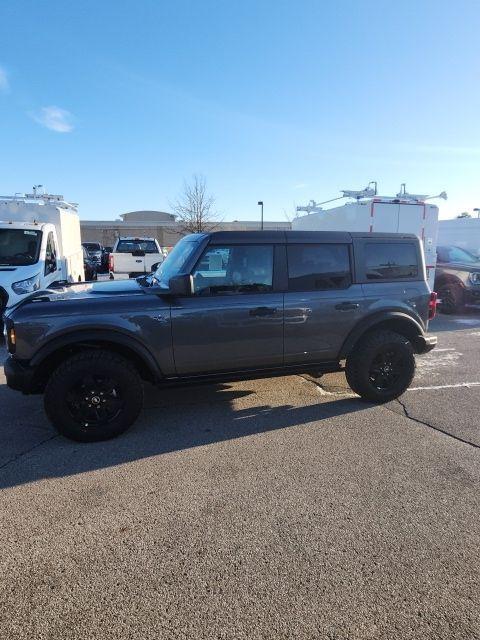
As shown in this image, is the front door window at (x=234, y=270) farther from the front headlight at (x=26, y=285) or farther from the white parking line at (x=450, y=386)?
the front headlight at (x=26, y=285)

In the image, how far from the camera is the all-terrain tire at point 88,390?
3801 millimetres

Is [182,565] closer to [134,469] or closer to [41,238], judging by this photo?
[134,469]

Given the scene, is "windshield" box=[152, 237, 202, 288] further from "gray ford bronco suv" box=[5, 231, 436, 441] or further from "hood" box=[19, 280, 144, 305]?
"hood" box=[19, 280, 144, 305]

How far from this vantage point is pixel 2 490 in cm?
314

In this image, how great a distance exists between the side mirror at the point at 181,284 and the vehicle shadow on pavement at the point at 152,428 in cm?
134

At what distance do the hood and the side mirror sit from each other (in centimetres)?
44

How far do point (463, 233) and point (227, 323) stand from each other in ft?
46.0

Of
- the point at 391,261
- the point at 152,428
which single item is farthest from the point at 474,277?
the point at 152,428

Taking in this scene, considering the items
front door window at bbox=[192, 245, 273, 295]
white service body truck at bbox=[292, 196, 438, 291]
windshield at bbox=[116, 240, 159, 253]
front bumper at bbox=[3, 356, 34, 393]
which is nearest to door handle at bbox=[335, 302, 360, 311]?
front door window at bbox=[192, 245, 273, 295]

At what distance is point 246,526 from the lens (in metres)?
2.74

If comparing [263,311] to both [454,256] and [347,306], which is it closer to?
[347,306]

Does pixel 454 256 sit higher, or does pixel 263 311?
pixel 454 256

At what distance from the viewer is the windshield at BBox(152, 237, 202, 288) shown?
14.3 feet

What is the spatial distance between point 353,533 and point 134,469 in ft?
5.66
